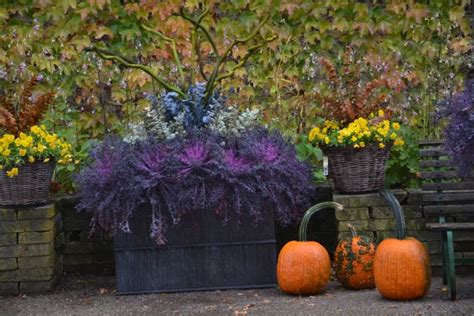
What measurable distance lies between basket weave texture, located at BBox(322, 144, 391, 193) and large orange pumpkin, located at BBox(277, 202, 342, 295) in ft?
1.53

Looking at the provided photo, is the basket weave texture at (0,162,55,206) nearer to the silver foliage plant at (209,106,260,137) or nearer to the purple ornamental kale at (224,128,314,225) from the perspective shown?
the silver foliage plant at (209,106,260,137)

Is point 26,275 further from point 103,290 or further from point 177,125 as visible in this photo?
point 177,125

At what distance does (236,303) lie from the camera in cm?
470

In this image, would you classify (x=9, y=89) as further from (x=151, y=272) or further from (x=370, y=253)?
(x=370, y=253)

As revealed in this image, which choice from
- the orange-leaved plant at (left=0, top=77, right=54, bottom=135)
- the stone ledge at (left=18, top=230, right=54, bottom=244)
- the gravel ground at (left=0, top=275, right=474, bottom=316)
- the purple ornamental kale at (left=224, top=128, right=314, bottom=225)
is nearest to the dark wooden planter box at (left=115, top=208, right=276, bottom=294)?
the gravel ground at (left=0, top=275, right=474, bottom=316)

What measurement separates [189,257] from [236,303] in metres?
0.48

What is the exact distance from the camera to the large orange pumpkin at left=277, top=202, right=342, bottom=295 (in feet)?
→ 15.7

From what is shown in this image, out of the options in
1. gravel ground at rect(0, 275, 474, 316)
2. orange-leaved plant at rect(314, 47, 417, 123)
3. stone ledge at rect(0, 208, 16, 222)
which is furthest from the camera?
orange-leaved plant at rect(314, 47, 417, 123)

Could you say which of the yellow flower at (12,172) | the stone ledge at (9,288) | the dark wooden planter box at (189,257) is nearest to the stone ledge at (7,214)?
the yellow flower at (12,172)

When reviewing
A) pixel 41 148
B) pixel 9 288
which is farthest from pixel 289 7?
pixel 9 288

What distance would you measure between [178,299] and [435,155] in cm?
166

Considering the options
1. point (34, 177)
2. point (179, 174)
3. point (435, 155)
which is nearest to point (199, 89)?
point (179, 174)

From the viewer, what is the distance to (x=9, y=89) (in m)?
6.58

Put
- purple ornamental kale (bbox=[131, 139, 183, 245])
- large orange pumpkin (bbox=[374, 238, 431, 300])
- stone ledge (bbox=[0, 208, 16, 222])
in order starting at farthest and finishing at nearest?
stone ledge (bbox=[0, 208, 16, 222])
purple ornamental kale (bbox=[131, 139, 183, 245])
large orange pumpkin (bbox=[374, 238, 431, 300])
